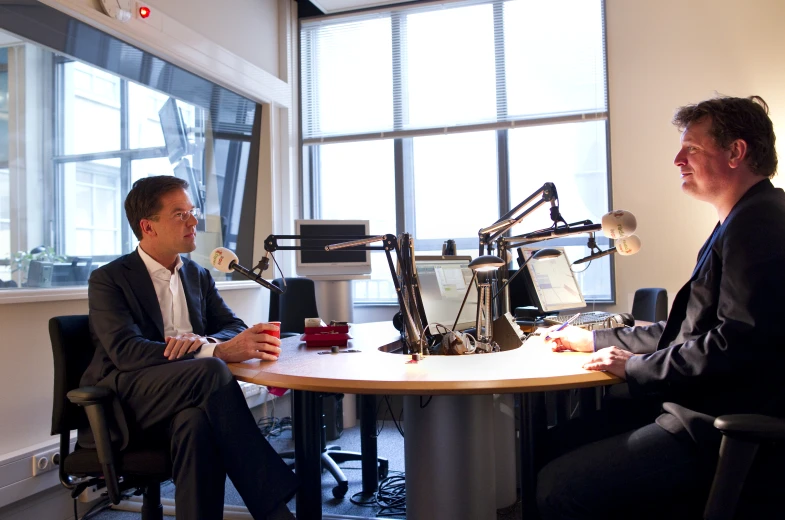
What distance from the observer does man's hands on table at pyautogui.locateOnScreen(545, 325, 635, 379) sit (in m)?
1.51

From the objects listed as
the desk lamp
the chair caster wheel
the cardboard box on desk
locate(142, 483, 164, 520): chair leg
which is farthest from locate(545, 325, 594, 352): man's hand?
the chair caster wheel

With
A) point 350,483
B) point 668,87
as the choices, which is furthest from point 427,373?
point 668,87

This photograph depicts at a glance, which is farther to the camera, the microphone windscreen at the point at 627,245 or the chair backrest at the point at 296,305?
the chair backrest at the point at 296,305

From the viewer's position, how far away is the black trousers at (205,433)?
5.27 ft

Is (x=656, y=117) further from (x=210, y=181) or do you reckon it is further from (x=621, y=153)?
(x=210, y=181)

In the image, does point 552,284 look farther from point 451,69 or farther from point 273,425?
point 451,69

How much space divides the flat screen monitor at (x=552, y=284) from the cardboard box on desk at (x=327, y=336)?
3.16 ft

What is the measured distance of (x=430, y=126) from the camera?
4574 mm

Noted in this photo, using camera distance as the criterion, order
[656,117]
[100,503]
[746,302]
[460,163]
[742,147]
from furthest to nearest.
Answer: [460,163] < [656,117] < [100,503] < [742,147] < [746,302]

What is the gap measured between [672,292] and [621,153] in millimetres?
1037

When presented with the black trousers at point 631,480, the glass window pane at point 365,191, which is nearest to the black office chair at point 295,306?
the glass window pane at point 365,191

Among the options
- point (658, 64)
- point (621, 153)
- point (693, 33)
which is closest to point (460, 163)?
point (621, 153)

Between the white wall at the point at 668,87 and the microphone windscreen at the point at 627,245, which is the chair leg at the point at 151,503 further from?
the white wall at the point at 668,87

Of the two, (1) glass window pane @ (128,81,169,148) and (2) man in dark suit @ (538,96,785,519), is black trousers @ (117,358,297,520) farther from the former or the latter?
(1) glass window pane @ (128,81,169,148)
